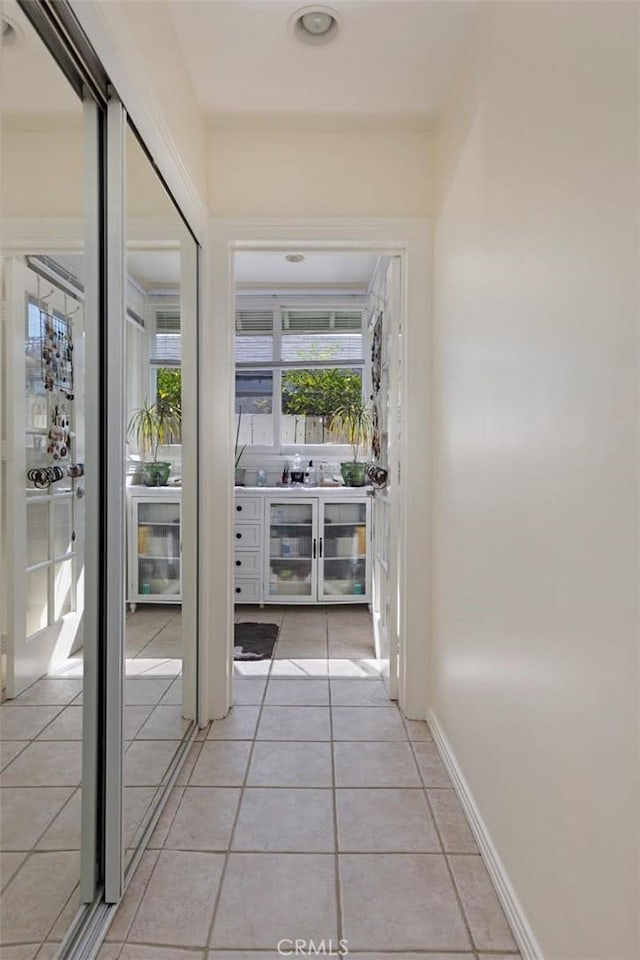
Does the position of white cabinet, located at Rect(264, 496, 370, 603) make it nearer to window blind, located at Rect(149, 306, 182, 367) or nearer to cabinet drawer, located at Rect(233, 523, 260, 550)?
cabinet drawer, located at Rect(233, 523, 260, 550)

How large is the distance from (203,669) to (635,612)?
1924 millimetres

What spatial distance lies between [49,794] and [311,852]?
86cm

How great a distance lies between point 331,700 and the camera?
2773mm

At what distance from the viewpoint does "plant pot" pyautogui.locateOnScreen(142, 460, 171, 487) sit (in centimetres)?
182

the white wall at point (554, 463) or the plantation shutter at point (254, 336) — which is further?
the plantation shutter at point (254, 336)

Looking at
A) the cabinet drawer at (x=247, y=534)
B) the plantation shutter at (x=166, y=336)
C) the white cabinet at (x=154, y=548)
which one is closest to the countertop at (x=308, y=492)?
the cabinet drawer at (x=247, y=534)

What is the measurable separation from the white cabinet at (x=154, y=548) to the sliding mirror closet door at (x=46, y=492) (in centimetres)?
28

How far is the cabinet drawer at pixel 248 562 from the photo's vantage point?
4270 mm

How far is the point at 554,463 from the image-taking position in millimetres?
1217

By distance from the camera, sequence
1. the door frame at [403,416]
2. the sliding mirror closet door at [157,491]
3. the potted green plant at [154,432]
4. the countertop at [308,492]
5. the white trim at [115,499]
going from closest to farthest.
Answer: the white trim at [115,499] → the sliding mirror closet door at [157,491] → the potted green plant at [154,432] → the door frame at [403,416] → the countertop at [308,492]

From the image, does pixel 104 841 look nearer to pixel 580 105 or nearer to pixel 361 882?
pixel 361 882

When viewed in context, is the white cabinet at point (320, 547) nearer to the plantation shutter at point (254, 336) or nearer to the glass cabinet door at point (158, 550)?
the plantation shutter at point (254, 336)

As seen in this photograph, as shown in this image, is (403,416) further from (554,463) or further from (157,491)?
(554,463)

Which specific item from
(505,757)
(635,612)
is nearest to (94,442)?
(635,612)
